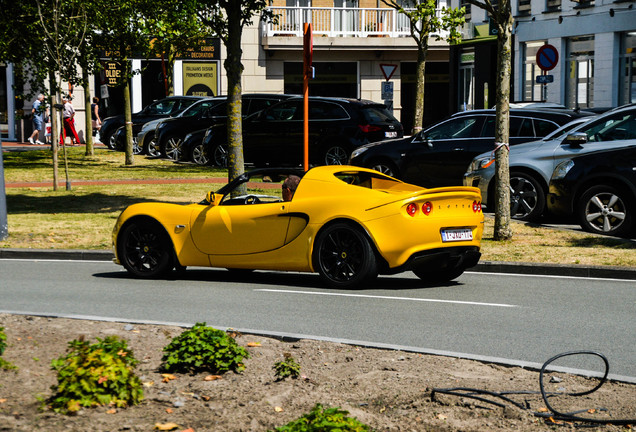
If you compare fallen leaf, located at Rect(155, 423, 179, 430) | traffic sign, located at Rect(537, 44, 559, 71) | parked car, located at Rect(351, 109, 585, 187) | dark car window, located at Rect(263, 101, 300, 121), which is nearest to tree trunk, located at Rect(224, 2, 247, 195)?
parked car, located at Rect(351, 109, 585, 187)

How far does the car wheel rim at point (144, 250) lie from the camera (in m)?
11.7

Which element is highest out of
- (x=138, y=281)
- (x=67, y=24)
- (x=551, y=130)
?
(x=67, y=24)

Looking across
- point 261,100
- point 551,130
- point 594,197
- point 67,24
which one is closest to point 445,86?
point 261,100

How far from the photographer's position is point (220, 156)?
90.6 feet

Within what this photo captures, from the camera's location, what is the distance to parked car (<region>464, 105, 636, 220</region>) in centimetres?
1523

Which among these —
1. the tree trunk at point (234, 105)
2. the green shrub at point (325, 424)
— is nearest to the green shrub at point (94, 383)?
the green shrub at point (325, 424)

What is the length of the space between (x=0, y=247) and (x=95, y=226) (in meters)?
2.32

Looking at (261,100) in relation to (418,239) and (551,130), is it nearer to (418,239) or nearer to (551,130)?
(551,130)

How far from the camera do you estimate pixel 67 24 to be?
2588cm

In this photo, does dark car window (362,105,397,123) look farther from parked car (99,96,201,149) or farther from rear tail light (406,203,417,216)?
rear tail light (406,203,417,216)

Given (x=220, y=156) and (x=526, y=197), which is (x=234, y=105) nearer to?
(x=526, y=197)

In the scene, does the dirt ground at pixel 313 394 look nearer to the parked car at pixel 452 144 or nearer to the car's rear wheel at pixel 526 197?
the car's rear wheel at pixel 526 197

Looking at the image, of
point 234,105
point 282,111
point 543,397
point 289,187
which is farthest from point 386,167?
point 543,397

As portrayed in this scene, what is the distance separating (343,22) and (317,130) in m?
23.4
